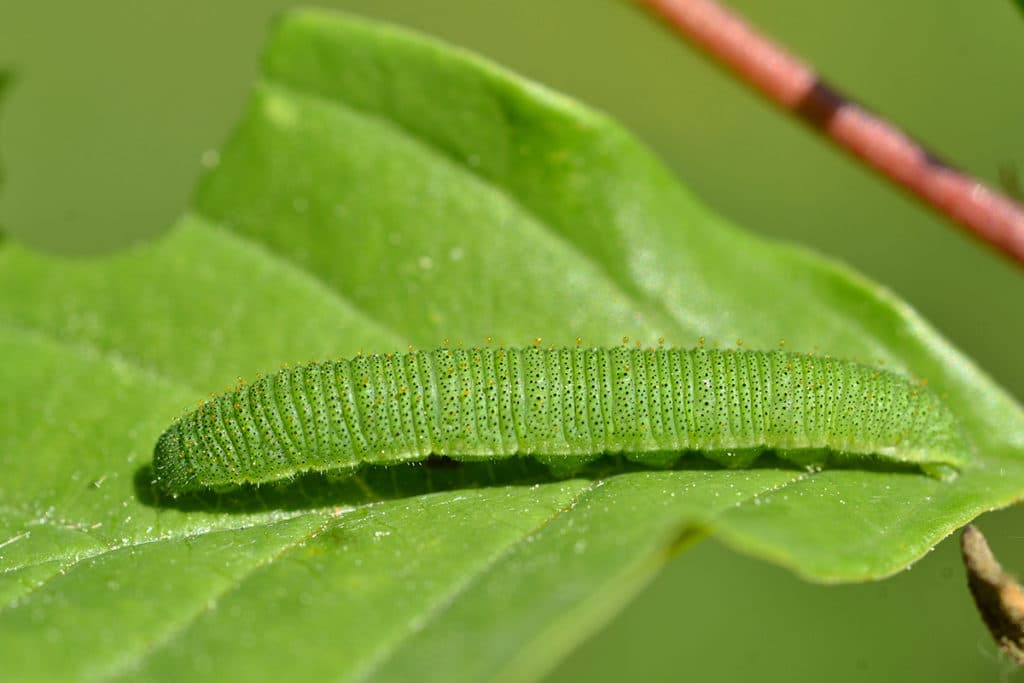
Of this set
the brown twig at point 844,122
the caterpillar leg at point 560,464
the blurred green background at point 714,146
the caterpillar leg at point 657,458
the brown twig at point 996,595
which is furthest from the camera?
the blurred green background at point 714,146

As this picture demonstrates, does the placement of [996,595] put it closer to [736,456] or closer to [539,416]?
[736,456]

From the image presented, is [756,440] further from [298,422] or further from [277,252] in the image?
[277,252]

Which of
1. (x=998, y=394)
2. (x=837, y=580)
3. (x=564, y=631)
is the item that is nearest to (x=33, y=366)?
(x=564, y=631)

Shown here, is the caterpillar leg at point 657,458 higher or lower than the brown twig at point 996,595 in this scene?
lower

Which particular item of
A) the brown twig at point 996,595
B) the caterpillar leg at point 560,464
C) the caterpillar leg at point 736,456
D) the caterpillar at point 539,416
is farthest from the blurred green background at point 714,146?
the brown twig at point 996,595

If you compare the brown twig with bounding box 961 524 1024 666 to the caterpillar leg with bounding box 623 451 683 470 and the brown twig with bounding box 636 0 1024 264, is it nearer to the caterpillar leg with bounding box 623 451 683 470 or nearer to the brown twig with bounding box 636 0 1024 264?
the brown twig with bounding box 636 0 1024 264

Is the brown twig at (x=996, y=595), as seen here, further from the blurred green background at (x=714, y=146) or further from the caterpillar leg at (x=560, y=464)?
the blurred green background at (x=714, y=146)
